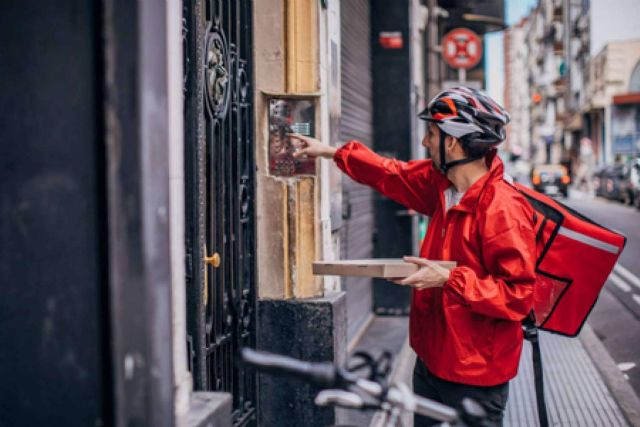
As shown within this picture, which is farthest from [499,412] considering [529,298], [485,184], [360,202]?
[360,202]

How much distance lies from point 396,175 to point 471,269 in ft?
2.88

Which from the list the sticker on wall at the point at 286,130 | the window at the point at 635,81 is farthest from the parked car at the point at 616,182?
the sticker on wall at the point at 286,130

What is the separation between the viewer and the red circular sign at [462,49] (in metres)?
19.2

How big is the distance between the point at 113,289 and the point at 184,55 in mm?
1786

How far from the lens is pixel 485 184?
11.9 ft

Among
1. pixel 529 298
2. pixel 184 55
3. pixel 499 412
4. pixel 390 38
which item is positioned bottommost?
pixel 499 412

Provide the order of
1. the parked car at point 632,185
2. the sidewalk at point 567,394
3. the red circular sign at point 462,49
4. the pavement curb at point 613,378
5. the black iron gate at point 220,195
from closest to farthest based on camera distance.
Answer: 1. the black iron gate at point 220,195
2. the sidewalk at point 567,394
3. the pavement curb at point 613,378
4. the red circular sign at point 462,49
5. the parked car at point 632,185

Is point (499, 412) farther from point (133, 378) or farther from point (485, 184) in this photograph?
point (133, 378)

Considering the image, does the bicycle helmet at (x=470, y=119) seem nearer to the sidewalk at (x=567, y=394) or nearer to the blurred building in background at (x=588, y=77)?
the sidewalk at (x=567, y=394)

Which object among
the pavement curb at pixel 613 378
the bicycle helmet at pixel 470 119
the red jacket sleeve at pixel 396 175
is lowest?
the pavement curb at pixel 613 378

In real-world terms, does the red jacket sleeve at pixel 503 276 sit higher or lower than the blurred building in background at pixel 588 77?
lower

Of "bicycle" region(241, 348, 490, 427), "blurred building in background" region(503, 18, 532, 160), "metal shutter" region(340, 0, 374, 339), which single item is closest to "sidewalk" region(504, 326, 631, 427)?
"metal shutter" region(340, 0, 374, 339)

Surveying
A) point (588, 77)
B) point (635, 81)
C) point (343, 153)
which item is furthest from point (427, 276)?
point (588, 77)

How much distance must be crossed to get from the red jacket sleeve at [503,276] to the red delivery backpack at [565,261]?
31 centimetres
